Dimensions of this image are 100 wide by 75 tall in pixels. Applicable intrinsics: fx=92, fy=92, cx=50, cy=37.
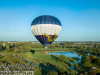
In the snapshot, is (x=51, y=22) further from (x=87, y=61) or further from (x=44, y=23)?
(x=87, y=61)

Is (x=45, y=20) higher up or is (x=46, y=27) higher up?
(x=45, y=20)

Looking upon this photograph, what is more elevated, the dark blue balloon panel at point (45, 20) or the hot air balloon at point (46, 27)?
the dark blue balloon panel at point (45, 20)

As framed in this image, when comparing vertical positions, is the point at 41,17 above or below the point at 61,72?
above

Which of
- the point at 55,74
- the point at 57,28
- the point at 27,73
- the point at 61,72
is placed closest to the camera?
the point at 55,74

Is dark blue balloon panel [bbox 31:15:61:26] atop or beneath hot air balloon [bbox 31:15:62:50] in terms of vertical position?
atop

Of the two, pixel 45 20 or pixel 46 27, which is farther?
pixel 45 20

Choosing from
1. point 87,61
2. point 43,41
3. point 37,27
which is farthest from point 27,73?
point 87,61

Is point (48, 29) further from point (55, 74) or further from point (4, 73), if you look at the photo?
point (4, 73)

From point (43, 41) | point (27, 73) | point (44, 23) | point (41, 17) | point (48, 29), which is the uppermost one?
point (41, 17)

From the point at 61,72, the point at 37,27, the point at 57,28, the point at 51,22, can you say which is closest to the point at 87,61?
the point at 61,72

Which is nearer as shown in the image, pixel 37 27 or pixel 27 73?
pixel 27 73

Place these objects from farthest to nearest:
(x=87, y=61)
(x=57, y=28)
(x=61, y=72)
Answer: (x=57, y=28)
(x=87, y=61)
(x=61, y=72)
